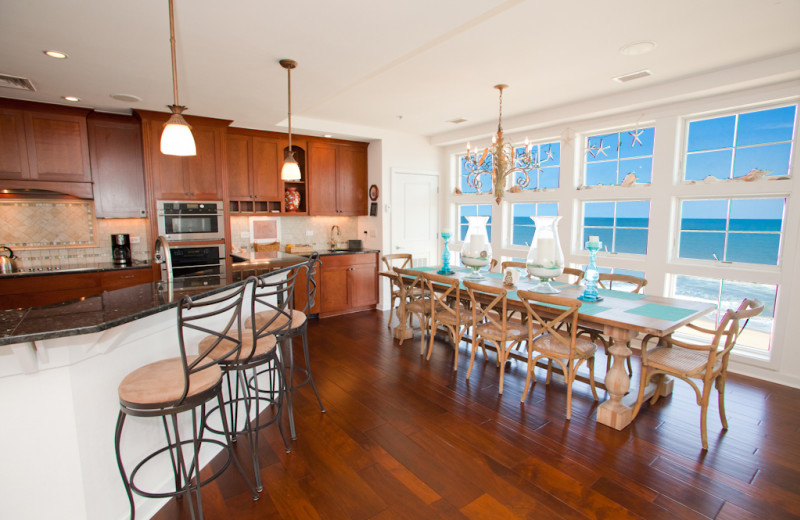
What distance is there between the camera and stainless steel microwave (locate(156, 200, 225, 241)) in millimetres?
4188

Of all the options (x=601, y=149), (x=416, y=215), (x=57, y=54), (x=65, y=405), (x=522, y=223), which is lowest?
(x=65, y=405)

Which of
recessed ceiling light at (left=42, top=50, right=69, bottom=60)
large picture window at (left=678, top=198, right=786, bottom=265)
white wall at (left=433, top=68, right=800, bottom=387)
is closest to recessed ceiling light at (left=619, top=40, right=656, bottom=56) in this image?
white wall at (left=433, top=68, right=800, bottom=387)

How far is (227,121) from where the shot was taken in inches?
176

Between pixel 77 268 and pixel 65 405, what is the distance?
3116mm

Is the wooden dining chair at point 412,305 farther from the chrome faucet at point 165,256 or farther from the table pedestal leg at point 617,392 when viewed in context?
the chrome faucet at point 165,256

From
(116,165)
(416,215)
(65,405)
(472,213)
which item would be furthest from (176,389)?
(472,213)

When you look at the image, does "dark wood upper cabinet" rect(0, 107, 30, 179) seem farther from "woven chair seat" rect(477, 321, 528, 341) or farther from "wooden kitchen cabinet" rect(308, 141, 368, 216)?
"woven chair seat" rect(477, 321, 528, 341)

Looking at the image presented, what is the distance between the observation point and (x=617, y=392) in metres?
2.65

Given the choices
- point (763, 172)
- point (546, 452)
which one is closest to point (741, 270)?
point (763, 172)

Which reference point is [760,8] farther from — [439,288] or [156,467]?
[156,467]

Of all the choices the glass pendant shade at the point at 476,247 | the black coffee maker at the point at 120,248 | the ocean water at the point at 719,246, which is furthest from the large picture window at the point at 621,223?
the black coffee maker at the point at 120,248

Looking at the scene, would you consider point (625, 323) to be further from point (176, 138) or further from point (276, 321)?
point (176, 138)

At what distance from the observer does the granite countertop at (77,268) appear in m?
3.53

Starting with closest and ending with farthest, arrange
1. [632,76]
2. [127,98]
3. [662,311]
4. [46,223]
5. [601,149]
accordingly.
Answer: [662,311]
[632,76]
[127,98]
[46,223]
[601,149]
